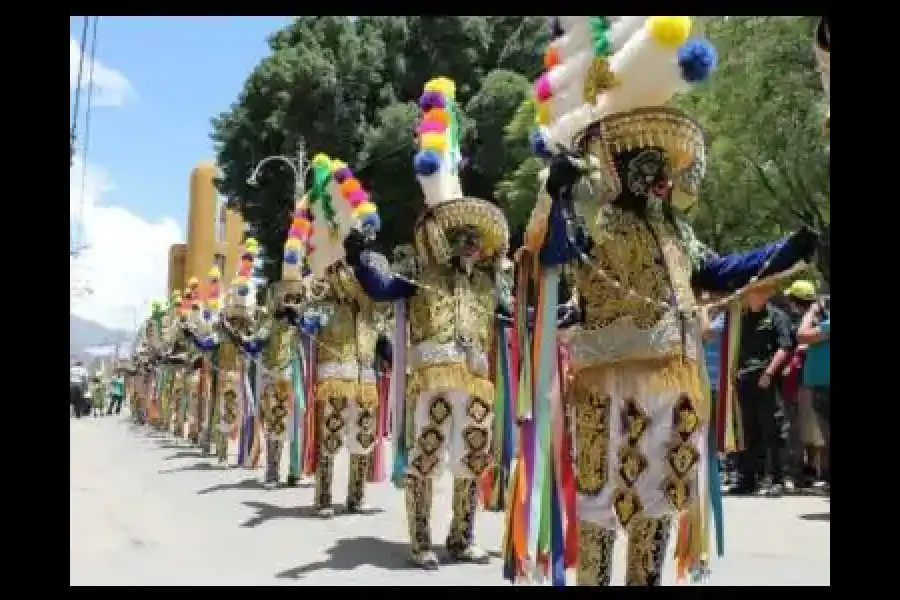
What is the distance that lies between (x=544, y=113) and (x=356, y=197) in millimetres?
3224

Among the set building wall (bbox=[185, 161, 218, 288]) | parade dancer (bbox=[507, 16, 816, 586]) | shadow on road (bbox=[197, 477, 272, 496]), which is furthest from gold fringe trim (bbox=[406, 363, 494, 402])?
building wall (bbox=[185, 161, 218, 288])

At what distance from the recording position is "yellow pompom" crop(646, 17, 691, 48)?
405 cm

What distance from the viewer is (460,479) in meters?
5.99

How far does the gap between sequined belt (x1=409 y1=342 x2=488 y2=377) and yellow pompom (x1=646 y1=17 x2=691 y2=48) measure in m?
2.39

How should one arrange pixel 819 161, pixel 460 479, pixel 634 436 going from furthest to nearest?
pixel 819 161
pixel 460 479
pixel 634 436

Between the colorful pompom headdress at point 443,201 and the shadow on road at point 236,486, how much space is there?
4.92m

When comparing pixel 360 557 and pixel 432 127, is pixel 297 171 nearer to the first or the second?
pixel 432 127

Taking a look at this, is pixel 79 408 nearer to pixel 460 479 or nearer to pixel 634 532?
pixel 460 479

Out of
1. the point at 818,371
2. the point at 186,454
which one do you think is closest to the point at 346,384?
the point at 818,371

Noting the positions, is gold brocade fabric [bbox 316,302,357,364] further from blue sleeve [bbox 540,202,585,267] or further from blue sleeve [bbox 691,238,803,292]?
blue sleeve [bbox 691,238,803,292]

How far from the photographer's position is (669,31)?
4043 millimetres
